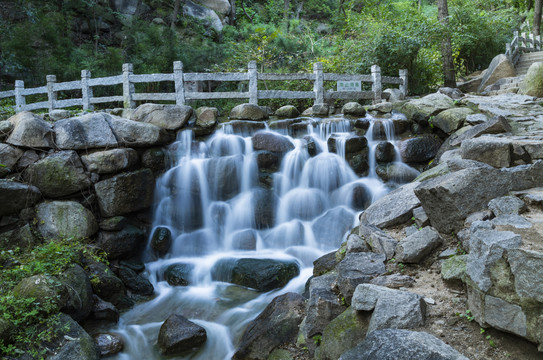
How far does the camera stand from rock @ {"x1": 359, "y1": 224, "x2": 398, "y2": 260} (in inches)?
170

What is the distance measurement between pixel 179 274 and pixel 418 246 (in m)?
4.53

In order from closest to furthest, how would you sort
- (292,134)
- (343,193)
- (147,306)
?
1. (147,306)
2. (343,193)
3. (292,134)

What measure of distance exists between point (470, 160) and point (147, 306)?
5.18 metres

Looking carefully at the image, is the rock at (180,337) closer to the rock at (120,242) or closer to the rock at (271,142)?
the rock at (120,242)

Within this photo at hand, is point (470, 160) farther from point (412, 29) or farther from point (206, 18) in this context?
point (206, 18)

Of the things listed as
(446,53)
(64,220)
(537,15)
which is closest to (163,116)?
(64,220)

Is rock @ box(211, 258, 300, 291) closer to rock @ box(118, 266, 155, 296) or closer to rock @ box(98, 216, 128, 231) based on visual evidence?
rock @ box(118, 266, 155, 296)

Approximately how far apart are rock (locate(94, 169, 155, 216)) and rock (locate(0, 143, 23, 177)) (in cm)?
149

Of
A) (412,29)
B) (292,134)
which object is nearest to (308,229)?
(292,134)

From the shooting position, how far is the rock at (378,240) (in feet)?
14.2

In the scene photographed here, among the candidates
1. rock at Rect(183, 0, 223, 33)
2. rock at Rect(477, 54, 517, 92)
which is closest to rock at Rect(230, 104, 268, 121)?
rock at Rect(477, 54, 517, 92)

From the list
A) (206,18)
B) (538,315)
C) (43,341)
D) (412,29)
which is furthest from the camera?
(206,18)

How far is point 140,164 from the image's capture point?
28.0 feet

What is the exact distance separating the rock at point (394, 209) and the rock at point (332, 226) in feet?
6.18
